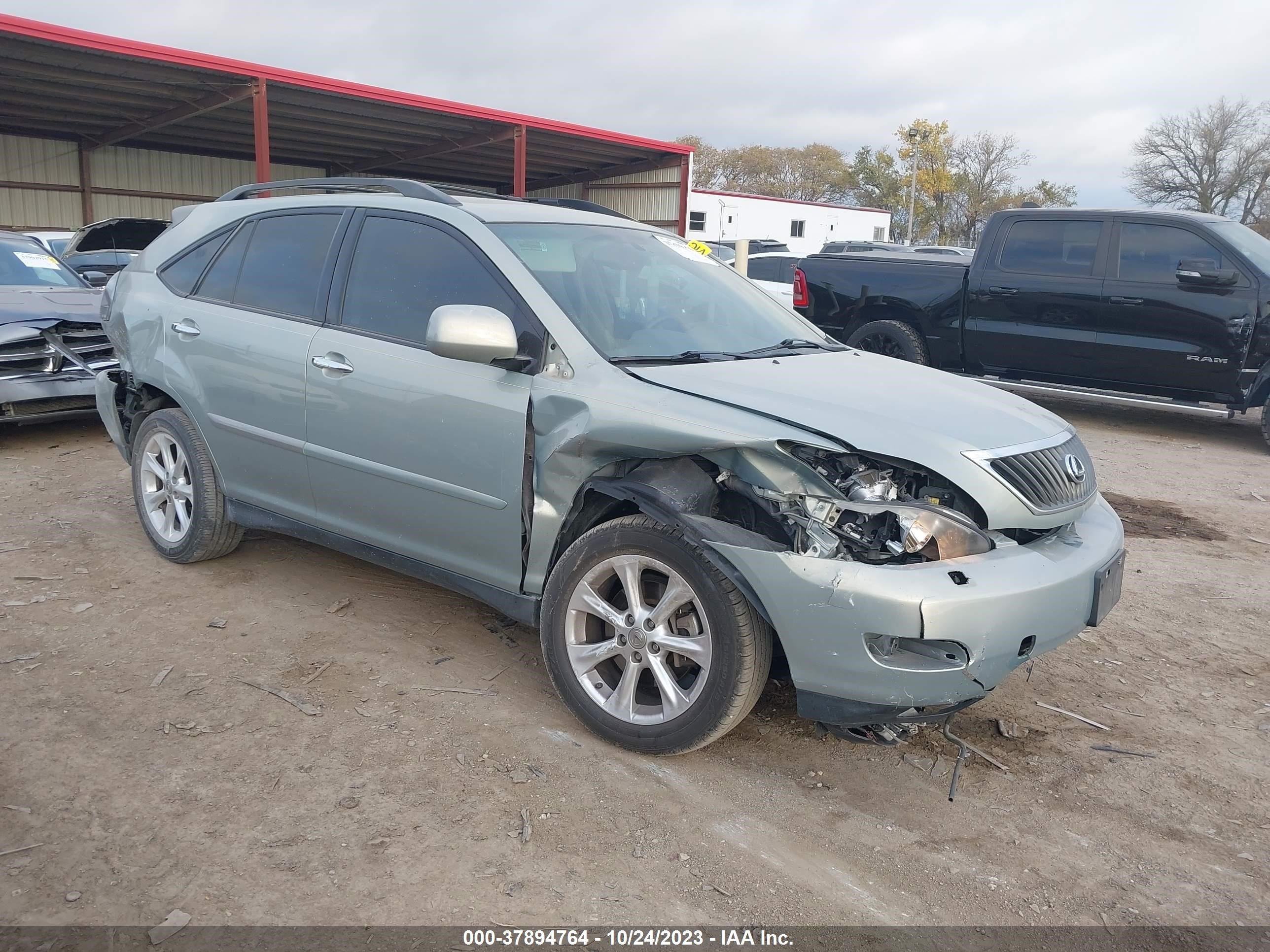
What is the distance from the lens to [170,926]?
2.32m

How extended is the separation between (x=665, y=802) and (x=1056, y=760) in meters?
1.33

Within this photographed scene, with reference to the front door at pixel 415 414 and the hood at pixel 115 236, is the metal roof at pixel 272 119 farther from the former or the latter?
the front door at pixel 415 414

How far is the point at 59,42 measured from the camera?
12914mm

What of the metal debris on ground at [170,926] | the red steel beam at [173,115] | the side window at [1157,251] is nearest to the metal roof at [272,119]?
the red steel beam at [173,115]

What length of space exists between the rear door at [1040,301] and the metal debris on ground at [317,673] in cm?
722

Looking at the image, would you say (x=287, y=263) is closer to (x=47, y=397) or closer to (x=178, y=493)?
(x=178, y=493)

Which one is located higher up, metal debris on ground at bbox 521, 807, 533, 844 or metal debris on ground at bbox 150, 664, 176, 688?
metal debris on ground at bbox 521, 807, 533, 844

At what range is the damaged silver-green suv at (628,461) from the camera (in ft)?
9.14

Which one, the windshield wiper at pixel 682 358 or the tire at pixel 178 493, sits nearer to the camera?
the windshield wiper at pixel 682 358

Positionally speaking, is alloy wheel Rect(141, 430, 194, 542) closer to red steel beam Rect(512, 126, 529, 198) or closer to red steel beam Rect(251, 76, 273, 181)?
red steel beam Rect(251, 76, 273, 181)

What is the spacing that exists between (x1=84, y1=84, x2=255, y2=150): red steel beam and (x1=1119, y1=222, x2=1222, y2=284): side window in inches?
502

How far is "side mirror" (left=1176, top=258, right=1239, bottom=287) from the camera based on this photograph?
26.2 feet

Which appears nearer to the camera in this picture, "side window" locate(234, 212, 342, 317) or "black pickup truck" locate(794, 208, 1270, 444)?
"side window" locate(234, 212, 342, 317)

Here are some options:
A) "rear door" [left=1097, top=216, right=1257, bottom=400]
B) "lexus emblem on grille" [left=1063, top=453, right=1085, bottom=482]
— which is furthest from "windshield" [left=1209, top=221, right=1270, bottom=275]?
"lexus emblem on grille" [left=1063, top=453, right=1085, bottom=482]
